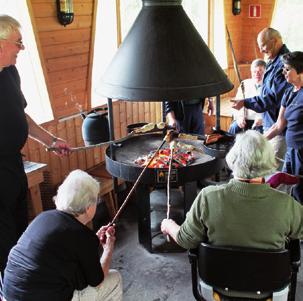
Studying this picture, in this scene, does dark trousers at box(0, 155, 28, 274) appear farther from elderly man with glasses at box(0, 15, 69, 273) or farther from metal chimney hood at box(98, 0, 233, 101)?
metal chimney hood at box(98, 0, 233, 101)

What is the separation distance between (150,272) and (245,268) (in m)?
1.43

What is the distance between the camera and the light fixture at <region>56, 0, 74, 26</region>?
11.9ft

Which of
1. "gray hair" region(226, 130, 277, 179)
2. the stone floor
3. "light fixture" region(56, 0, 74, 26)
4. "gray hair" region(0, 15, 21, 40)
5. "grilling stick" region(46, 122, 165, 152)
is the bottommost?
the stone floor

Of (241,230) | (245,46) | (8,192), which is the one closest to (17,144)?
(8,192)

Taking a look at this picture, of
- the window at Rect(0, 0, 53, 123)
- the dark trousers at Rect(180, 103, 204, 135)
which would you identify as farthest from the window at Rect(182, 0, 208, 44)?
the window at Rect(0, 0, 53, 123)

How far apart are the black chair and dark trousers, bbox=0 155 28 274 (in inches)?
45.5

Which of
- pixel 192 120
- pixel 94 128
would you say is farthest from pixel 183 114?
pixel 94 128

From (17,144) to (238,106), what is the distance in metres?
2.11

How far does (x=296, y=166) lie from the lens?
323 centimetres

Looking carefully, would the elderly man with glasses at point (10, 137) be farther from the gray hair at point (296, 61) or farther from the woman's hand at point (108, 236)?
the gray hair at point (296, 61)

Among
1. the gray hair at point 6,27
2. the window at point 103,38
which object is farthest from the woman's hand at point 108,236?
the window at point 103,38

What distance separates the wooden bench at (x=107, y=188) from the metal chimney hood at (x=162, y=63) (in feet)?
3.47

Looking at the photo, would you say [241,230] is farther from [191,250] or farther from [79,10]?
[79,10]

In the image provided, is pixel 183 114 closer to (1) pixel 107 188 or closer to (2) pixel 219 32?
(1) pixel 107 188
